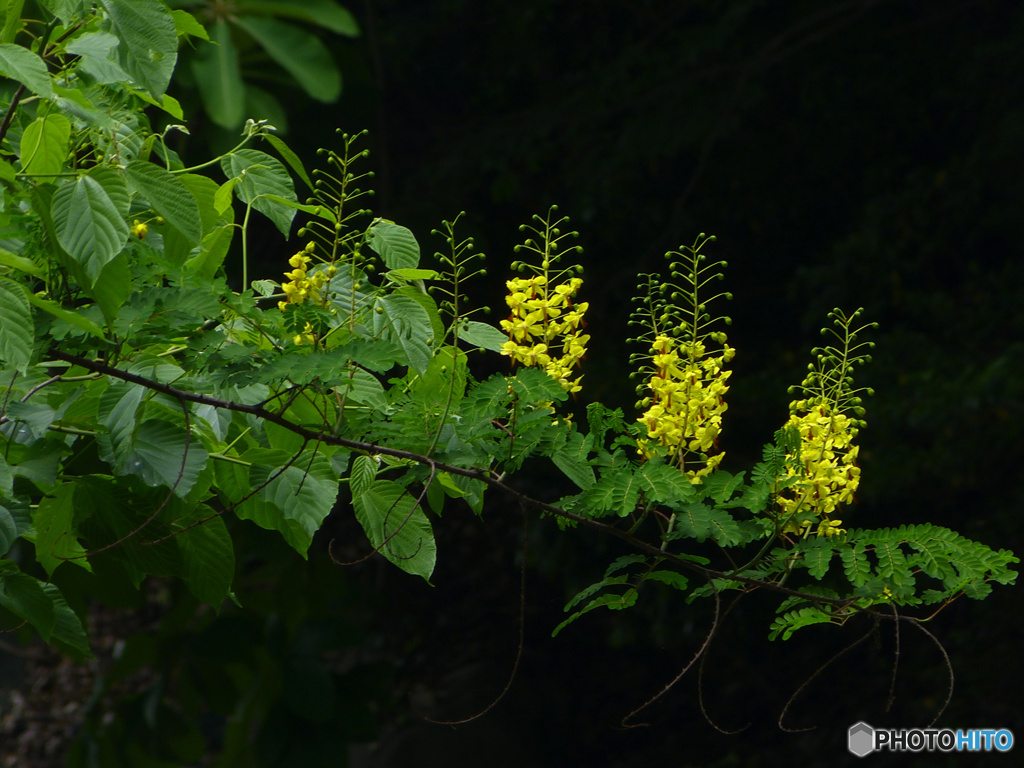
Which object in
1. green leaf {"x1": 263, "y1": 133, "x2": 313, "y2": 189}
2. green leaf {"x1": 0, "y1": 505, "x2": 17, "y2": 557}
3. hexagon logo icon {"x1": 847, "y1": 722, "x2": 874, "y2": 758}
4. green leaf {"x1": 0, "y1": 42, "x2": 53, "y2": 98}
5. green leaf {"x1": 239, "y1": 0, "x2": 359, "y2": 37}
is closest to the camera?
green leaf {"x1": 0, "y1": 42, "x2": 53, "y2": 98}

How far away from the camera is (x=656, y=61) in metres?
3.53

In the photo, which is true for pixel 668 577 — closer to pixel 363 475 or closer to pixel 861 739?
pixel 363 475

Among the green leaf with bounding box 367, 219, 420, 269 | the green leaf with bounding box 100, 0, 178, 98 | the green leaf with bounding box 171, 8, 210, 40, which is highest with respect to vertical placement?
the green leaf with bounding box 171, 8, 210, 40

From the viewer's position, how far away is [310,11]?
239cm

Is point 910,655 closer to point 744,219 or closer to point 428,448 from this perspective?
point 744,219

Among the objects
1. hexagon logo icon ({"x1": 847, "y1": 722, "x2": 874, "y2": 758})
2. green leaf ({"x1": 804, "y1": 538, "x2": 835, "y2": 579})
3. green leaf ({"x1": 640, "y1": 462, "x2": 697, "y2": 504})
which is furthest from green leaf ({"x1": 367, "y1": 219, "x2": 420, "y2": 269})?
hexagon logo icon ({"x1": 847, "y1": 722, "x2": 874, "y2": 758})

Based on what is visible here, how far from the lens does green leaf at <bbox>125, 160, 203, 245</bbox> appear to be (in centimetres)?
81

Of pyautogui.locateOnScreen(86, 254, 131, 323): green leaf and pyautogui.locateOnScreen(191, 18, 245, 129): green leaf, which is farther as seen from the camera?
pyautogui.locateOnScreen(191, 18, 245, 129): green leaf

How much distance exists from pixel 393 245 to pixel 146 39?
0.27 metres

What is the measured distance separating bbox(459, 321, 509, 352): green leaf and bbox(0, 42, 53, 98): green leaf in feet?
1.25

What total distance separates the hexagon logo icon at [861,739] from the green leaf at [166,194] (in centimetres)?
237

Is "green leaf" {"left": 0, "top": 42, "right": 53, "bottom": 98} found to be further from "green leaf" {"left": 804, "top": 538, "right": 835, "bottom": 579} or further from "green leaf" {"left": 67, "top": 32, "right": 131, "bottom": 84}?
"green leaf" {"left": 804, "top": 538, "right": 835, "bottom": 579}

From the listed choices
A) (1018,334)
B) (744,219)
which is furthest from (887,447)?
(744,219)

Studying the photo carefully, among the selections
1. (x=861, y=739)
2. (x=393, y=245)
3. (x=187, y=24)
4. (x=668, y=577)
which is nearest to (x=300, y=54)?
(x=187, y=24)
